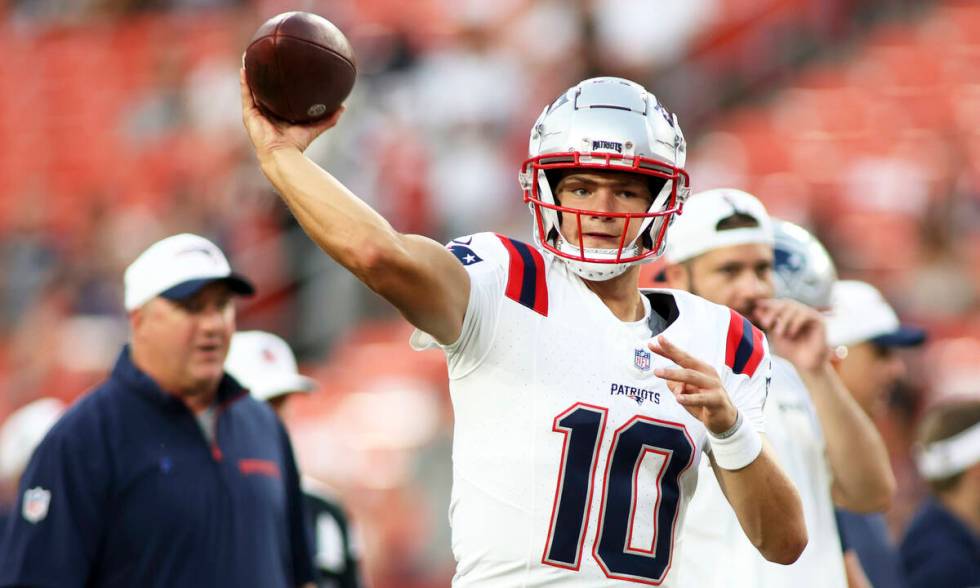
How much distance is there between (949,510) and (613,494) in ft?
9.21

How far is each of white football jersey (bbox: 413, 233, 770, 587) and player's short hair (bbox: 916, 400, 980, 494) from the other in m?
2.67

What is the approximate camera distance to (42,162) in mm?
14211

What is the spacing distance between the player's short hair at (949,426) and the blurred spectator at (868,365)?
0.45m

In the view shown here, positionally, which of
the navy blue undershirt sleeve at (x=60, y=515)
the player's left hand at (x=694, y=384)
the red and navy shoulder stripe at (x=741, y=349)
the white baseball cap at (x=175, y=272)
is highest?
the white baseball cap at (x=175, y=272)

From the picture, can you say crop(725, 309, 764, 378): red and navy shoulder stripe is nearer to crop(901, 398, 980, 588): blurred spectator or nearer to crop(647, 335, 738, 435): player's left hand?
crop(647, 335, 738, 435): player's left hand

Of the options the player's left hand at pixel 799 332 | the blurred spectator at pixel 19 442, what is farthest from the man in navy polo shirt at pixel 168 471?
the blurred spectator at pixel 19 442

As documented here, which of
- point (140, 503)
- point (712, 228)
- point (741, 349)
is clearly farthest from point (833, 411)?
point (140, 503)

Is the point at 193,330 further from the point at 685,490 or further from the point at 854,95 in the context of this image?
the point at 854,95

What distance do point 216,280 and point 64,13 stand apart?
11.2m

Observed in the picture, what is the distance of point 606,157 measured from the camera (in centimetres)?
305

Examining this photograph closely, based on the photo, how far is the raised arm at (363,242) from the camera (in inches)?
106

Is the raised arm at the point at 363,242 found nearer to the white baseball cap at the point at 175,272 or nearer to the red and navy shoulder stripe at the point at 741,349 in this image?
the red and navy shoulder stripe at the point at 741,349

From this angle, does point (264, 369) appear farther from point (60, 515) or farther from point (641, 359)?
point (641, 359)

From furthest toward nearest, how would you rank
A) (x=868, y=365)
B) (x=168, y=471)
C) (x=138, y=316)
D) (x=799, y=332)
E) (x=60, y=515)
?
1. (x=868, y=365)
2. (x=138, y=316)
3. (x=168, y=471)
4. (x=60, y=515)
5. (x=799, y=332)
